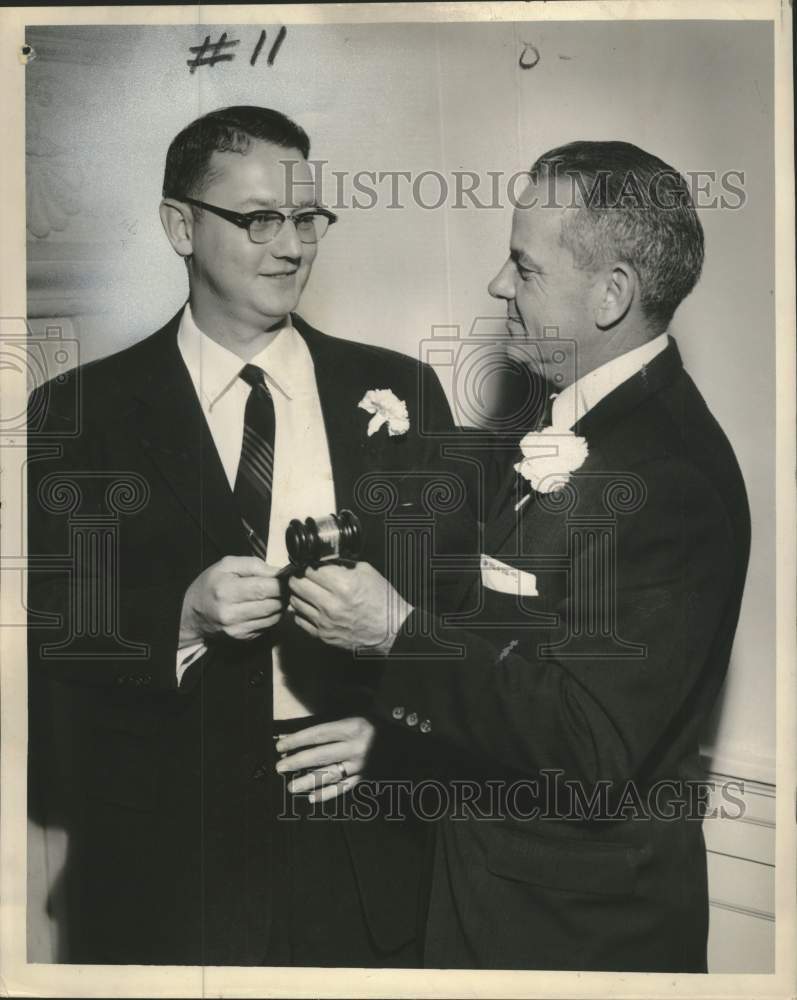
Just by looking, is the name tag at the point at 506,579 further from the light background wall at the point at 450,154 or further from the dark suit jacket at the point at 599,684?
the light background wall at the point at 450,154

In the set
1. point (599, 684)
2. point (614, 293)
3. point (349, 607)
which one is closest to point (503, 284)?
point (614, 293)

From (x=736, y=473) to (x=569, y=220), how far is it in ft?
2.36

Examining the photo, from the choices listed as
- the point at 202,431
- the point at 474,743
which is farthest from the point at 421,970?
the point at 202,431

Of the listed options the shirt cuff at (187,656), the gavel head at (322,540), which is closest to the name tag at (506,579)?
the gavel head at (322,540)

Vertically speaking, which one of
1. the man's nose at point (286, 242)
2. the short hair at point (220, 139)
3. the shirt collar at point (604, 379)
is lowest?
the shirt collar at point (604, 379)

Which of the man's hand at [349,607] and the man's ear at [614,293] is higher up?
the man's ear at [614,293]

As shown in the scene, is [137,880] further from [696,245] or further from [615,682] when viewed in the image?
[696,245]

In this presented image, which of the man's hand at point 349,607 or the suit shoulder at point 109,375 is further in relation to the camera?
the suit shoulder at point 109,375

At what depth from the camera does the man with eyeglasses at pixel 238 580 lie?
287 cm

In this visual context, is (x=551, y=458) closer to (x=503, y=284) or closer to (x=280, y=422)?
(x=503, y=284)

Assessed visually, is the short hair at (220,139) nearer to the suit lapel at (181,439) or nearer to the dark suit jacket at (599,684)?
the suit lapel at (181,439)

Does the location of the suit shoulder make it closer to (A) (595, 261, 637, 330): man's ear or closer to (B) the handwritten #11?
(B) the handwritten #11

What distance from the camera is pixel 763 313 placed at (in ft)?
9.52

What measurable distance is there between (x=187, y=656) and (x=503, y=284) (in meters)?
1.16
